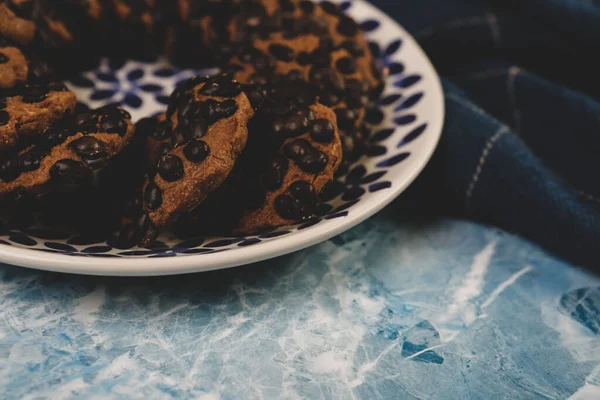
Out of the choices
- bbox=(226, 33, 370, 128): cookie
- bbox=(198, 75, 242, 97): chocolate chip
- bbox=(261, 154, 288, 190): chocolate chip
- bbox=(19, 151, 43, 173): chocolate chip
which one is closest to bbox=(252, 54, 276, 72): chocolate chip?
bbox=(226, 33, 370, 128): cookie

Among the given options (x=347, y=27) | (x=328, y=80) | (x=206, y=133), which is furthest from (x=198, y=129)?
(x=347, y=27)

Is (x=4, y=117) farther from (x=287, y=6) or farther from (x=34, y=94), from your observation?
(x=287, y=6)

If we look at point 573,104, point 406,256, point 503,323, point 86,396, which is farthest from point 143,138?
point 573,104

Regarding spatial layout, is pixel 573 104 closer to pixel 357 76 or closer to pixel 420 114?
pixel 420 114

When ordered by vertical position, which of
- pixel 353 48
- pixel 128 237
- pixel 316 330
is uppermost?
pixel 353 48

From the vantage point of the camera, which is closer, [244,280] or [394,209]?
[244,280]

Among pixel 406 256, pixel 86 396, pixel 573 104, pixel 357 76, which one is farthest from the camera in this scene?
pixel 573 104
